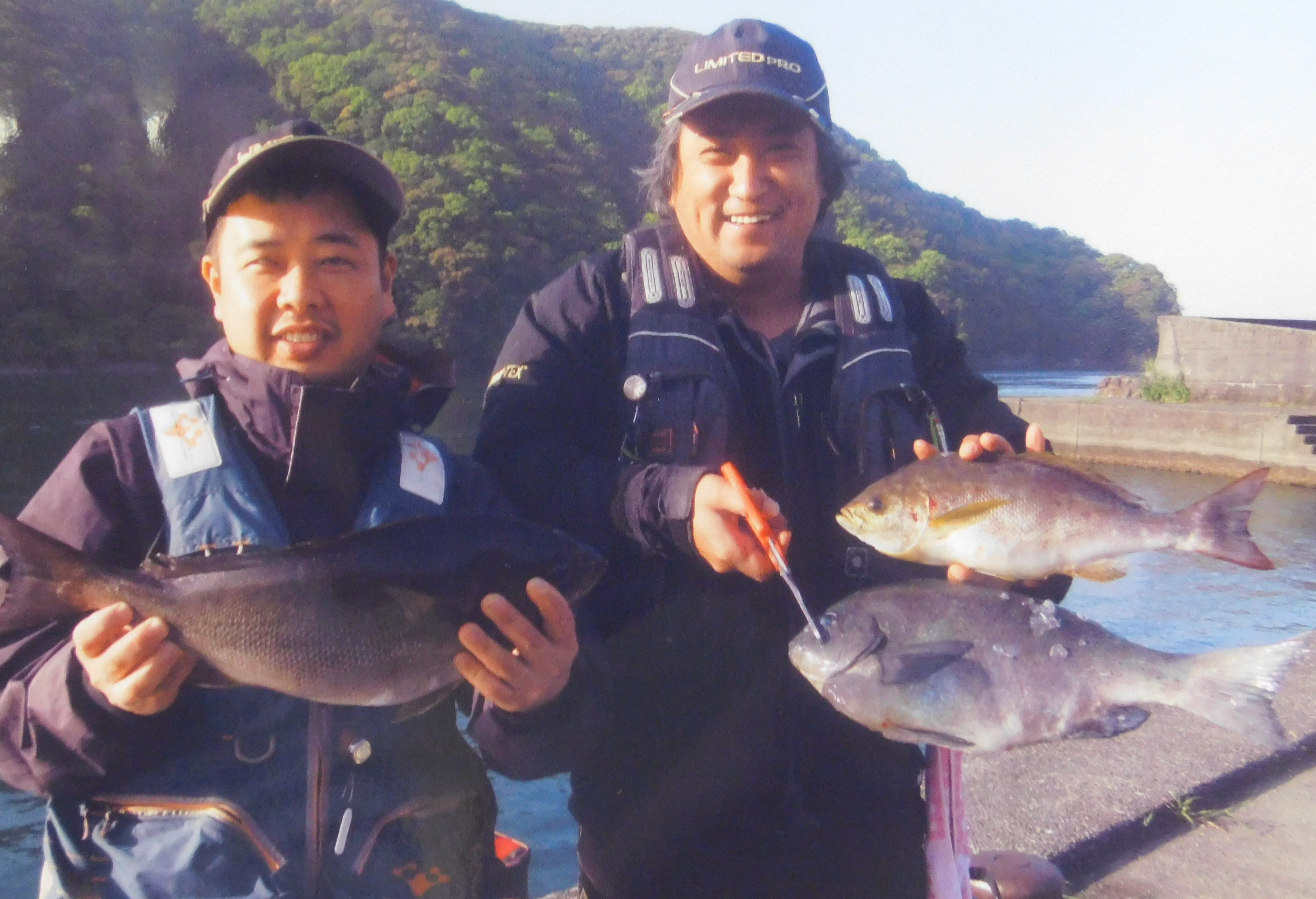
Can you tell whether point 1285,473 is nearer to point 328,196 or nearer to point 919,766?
point 919,766

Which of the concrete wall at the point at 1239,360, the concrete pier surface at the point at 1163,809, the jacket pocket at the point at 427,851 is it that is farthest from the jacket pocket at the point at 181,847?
the concrete wall at the point at 1239,360

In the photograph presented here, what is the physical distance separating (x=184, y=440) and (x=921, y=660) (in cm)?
167

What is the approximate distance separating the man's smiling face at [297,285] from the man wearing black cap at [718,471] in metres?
0.41

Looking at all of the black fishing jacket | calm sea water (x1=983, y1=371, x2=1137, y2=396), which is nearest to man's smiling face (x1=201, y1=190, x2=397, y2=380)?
the black fishing jacket

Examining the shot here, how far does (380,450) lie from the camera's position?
2.27m

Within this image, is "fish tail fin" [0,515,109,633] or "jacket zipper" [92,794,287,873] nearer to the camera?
"fish tail fin" [0,515,109,633]

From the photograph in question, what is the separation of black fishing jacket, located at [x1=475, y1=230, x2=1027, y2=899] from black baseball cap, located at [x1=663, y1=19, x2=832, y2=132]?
1.44ft

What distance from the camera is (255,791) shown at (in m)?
1.92

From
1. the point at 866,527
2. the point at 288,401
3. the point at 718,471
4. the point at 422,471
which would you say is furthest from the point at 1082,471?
the point at 288,401

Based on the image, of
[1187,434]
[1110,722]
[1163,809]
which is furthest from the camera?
[1187,434]

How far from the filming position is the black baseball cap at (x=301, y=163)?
2.21 m

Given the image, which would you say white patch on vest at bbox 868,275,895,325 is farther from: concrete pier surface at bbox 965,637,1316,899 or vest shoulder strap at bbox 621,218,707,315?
concrete pier surface at bbox 965,637,1316,899

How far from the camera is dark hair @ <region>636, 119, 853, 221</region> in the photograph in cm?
265

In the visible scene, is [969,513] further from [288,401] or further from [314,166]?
[314,166]
